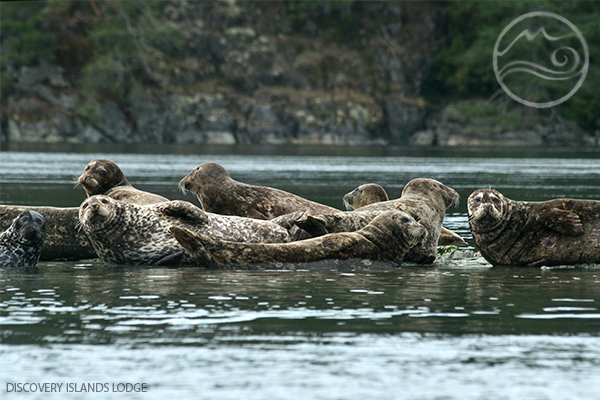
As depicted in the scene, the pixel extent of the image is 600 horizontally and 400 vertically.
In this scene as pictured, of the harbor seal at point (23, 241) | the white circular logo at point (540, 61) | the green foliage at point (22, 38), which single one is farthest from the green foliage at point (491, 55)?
the harbor seal at point (23, 241)

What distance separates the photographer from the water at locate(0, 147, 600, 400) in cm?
505

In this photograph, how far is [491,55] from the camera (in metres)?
88.4

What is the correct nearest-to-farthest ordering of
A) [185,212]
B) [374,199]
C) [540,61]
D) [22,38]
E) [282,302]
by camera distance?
[282,302], [185,212], [374,199], [22,38], [540,61]

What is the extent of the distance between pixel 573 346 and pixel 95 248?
649cm

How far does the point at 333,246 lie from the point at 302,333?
3.56 metres

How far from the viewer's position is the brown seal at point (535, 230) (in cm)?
1027

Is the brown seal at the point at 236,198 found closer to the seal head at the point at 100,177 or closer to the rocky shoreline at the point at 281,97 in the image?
the seal head at the point at 100,177

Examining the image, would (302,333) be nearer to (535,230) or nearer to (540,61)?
(535,230)

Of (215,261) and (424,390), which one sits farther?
(215,261)

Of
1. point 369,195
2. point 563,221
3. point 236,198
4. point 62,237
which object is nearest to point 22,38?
point 236,198

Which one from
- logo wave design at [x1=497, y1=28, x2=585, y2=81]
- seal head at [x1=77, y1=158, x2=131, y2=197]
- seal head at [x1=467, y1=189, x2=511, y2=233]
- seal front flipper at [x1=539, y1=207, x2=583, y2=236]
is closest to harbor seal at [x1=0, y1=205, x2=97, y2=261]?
seal head at [x1=77, y1=158, x2=131, y2=197]

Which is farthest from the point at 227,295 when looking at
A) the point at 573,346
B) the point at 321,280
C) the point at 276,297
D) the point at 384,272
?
the point at 573,346

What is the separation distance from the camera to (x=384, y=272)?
31.9 ft

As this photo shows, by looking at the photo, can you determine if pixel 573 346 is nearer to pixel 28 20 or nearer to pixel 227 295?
pixel 227 295
